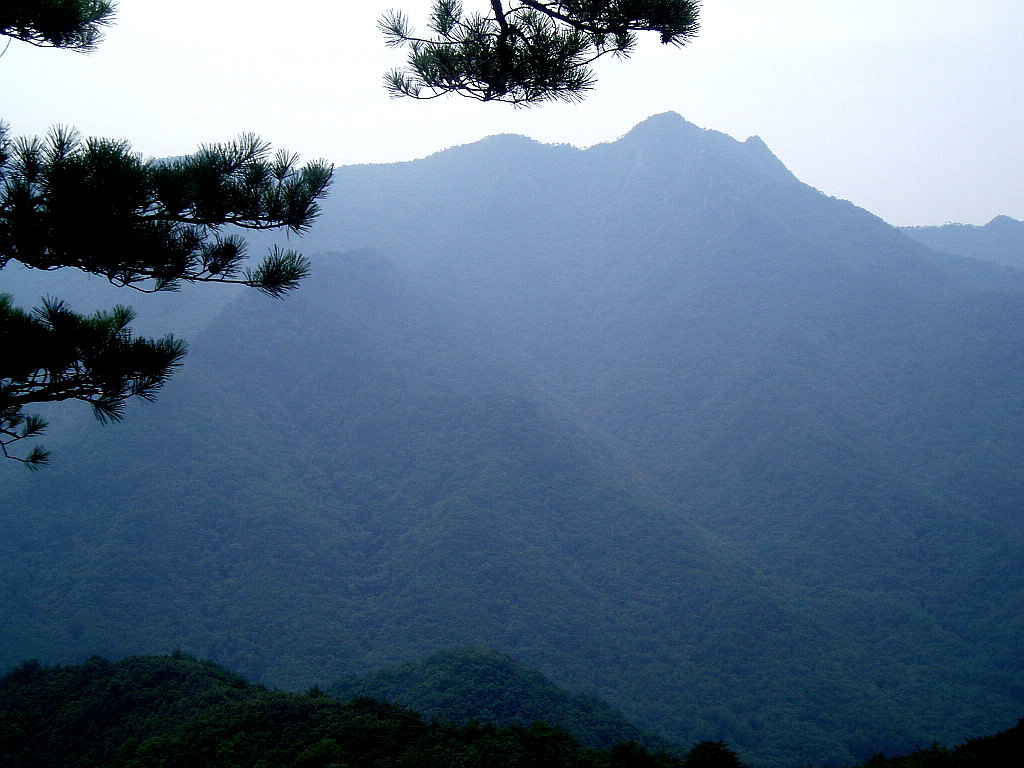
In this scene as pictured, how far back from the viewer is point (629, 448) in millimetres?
34000

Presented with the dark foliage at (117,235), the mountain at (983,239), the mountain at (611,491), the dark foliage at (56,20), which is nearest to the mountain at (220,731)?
the dark foliage at (117,235)

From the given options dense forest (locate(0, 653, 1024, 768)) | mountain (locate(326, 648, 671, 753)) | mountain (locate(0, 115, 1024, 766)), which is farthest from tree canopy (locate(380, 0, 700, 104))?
mountain (locate(0, 115, 1024, 766))

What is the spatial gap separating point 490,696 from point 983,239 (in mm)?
63804

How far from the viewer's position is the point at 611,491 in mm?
26703

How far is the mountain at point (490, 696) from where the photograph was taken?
988cm

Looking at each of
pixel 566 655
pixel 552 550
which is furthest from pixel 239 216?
pixel 552 550

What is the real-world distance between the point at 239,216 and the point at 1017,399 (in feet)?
131

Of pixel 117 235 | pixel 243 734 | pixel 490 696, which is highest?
pixel 117 235

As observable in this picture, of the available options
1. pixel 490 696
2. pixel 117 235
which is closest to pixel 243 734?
pixel 117 235

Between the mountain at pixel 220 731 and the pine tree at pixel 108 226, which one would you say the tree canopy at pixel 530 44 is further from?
the mountain at pixel 220 731

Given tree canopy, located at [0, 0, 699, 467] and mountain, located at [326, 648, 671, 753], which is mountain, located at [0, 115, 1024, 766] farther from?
tree canopy, located at [0, 0, 699, 467]

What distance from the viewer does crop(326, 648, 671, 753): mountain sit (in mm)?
9875

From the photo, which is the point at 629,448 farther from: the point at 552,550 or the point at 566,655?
the point at 566,655

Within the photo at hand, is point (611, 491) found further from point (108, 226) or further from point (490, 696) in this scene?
point (108, 226)
